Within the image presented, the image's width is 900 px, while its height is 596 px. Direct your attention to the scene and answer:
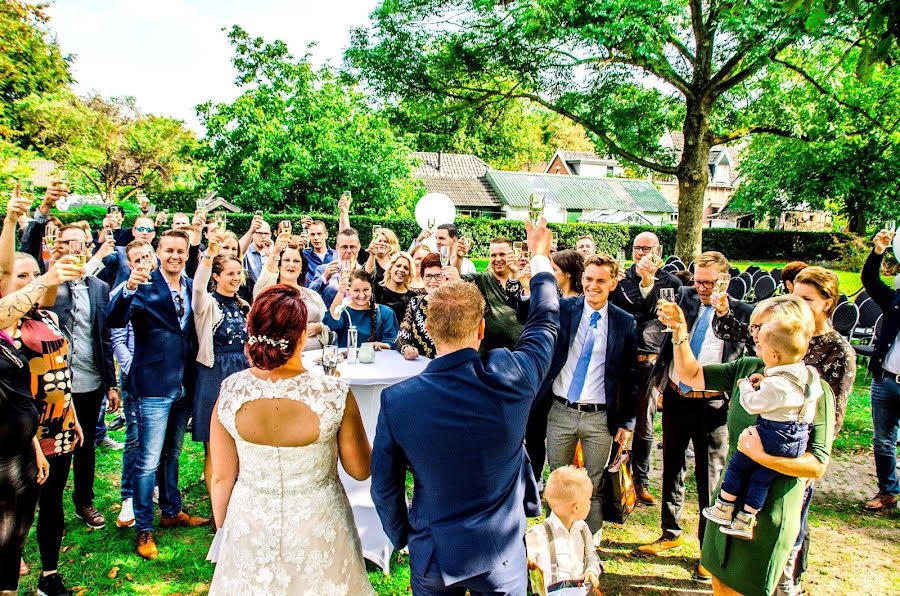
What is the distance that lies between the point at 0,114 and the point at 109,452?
20793mm

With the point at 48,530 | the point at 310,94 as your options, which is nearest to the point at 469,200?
the point at 310,94

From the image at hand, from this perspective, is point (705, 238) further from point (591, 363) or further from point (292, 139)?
point (591, 363)

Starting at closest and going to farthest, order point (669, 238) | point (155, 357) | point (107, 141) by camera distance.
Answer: point (155, 357)
point (669, 238)
point (107, 141)

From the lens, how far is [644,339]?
4.97 m

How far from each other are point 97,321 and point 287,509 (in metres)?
2.92

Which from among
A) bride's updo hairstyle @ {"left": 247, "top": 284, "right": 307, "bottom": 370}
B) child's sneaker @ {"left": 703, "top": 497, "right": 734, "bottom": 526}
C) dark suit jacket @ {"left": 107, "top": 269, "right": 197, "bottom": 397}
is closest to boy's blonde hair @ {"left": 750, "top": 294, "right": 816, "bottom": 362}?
child's sneaker @ {"left": 703, "top": 497, "right": 734, "bottom": 526}

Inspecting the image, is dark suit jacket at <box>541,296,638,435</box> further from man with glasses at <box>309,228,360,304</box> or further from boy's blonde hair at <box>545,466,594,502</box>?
man with glasses at <box>309,228,360,304</box>

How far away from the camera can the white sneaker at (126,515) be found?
4227 mm

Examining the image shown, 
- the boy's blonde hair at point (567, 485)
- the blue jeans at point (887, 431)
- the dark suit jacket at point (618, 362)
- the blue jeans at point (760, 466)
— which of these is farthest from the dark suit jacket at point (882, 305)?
the boy's blonde hair at point (567, 485)

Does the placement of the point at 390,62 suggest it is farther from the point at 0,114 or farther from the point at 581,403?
the point at 0,114

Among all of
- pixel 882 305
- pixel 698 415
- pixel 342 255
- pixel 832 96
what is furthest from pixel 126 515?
pixel 832 96

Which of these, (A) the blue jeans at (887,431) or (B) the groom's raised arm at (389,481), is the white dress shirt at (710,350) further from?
(B) the groom's raised arm at (389,481)

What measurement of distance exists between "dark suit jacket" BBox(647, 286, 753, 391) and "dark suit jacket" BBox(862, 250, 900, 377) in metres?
1.76

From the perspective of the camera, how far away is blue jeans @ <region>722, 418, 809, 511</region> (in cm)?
249
